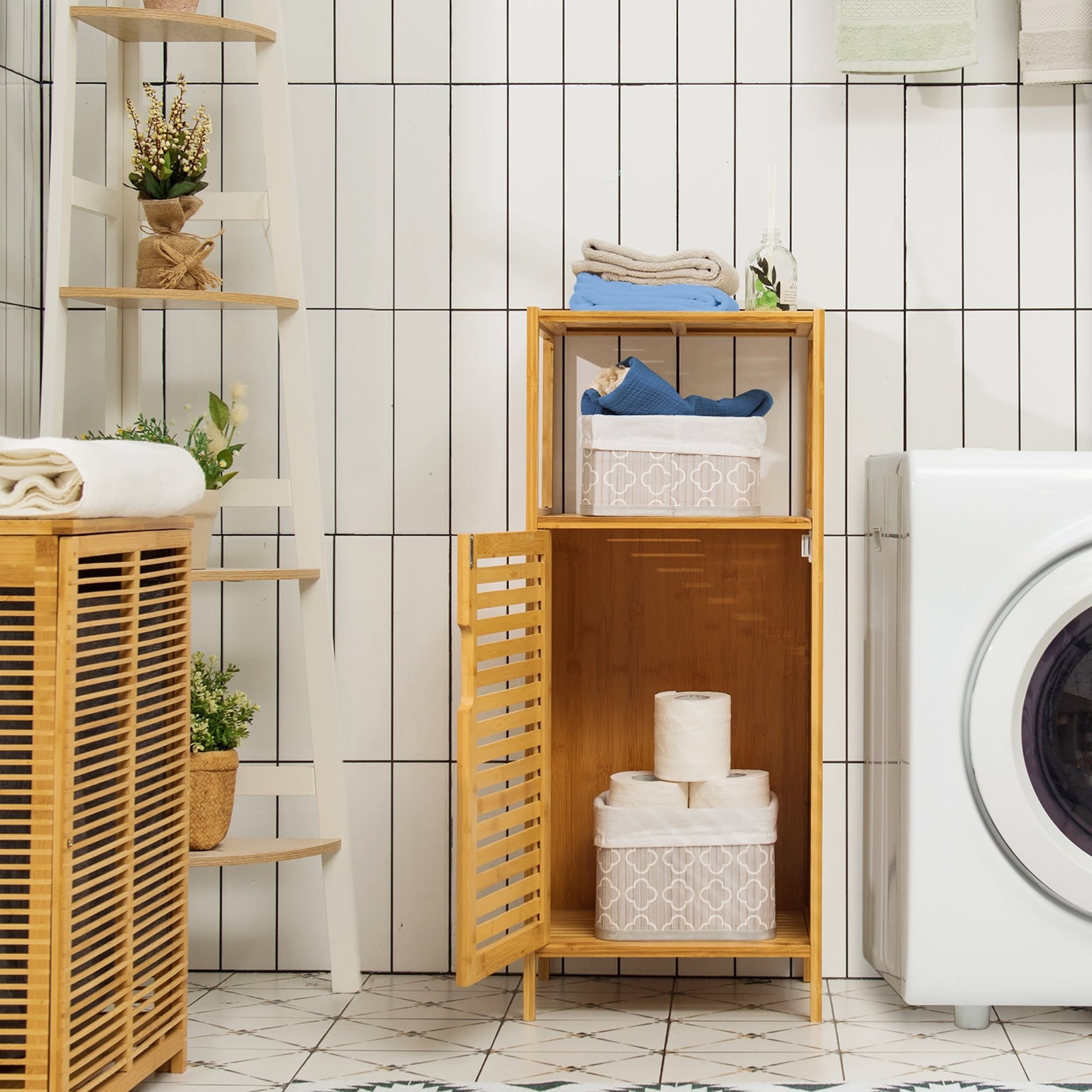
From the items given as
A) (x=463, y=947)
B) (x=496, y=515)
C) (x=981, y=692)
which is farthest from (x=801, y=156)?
(x=463, y=947)

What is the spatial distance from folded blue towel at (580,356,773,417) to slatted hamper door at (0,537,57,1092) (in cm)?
84

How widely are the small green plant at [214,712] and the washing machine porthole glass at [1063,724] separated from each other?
45.0 inches

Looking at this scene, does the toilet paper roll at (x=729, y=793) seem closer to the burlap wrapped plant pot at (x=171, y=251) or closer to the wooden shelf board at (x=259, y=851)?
the wooden shelf board at (x=259, y=851)

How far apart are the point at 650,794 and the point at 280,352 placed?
88cm

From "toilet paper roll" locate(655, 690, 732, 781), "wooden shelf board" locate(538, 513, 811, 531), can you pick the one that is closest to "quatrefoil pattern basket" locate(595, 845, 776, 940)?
"toilet paper roll" locate(655, 690, 732, 781)

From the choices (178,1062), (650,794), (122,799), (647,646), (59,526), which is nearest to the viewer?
(59,526)

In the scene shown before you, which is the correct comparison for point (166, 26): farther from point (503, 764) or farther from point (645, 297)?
point (503, 764)

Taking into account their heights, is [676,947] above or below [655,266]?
below

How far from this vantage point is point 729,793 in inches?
70.2

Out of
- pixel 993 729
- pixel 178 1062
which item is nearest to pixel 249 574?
pixel 178 1062

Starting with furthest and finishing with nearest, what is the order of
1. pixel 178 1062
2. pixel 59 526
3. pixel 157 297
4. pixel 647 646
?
pixel 647 646
pixel 157 297
pixel 178 1062
pixel 59 526

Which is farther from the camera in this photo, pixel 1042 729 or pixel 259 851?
pixel 259 851

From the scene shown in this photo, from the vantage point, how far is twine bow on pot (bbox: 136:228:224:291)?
1750mm

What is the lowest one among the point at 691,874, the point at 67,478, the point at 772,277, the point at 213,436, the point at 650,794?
the point at 691,874
